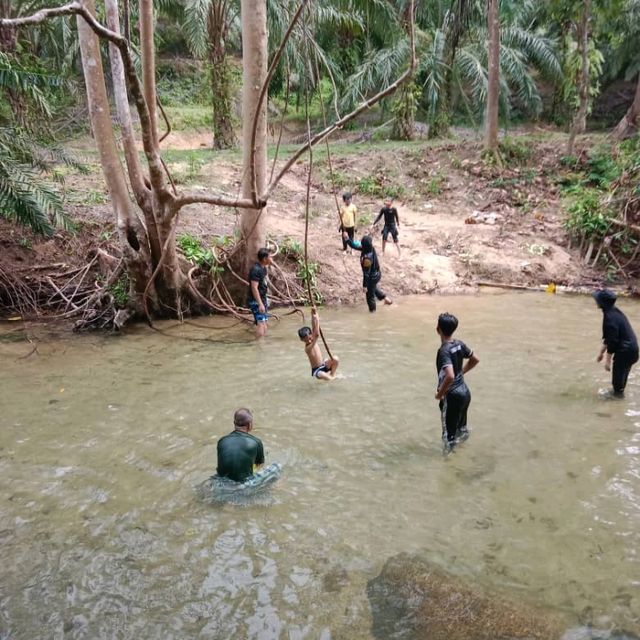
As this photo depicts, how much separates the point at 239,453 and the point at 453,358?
83.7 inches

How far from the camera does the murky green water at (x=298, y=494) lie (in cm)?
362

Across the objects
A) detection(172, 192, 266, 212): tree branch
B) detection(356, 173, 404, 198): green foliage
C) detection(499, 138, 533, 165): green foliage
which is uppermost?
detection(499, 138, 533, 165): green foliage

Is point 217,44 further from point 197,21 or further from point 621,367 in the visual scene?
point 621,367

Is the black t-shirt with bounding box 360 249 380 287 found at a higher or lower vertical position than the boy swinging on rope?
higher

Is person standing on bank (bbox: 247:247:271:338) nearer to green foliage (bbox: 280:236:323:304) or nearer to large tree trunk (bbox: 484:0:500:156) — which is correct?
green foliage (bbox: 280:236:323:304)

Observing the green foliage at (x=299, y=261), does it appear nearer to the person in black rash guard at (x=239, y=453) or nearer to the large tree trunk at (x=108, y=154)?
the large tree trunk at (x=108, y=154)

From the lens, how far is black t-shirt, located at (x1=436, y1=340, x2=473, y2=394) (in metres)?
5.05

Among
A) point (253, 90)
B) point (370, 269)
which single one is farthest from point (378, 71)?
point (370, 269)

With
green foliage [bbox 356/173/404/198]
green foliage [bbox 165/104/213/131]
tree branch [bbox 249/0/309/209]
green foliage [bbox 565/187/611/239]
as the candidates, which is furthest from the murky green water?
green foliage [bbox 165/104/213/131]

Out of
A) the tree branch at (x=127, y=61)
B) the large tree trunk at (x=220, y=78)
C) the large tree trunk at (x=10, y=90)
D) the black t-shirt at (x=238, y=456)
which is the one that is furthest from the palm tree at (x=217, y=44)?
the black t-shirt at (x=238, y=456)

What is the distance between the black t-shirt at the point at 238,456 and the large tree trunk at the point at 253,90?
443cm

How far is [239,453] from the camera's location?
15.2ft

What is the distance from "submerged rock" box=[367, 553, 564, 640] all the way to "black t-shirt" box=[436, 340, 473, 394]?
1.80 meters

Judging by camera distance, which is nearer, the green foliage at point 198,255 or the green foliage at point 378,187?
the green foliage at point 198,255
